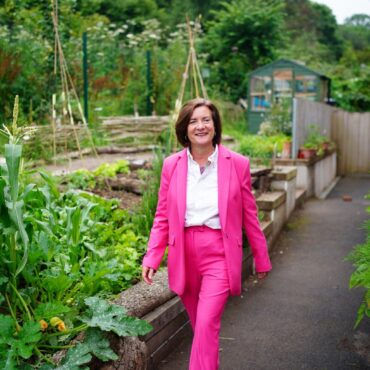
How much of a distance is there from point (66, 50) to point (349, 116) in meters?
8.34

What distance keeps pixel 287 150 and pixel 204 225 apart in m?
7.60

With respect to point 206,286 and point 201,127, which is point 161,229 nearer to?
point 206,286

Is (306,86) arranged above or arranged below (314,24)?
below

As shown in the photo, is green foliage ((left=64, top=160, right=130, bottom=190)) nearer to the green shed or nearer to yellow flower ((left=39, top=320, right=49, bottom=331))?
yellow flower ((left=39, top=320, right=49, bottom=331))

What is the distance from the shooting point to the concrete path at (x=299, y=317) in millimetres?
3994

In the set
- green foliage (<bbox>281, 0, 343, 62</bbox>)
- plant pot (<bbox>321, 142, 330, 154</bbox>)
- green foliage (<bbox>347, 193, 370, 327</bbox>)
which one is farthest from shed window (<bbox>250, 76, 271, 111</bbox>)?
green foliage (<bbox>281, 0, 343, 62</bbox>)

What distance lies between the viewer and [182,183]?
3.24 metres

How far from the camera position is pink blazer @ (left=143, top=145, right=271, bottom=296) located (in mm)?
3154

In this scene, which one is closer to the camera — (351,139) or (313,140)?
(313,140)

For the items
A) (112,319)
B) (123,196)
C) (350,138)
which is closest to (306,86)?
(350,138)

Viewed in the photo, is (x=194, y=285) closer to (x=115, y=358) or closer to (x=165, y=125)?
(x=115, y=358)

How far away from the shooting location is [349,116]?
16016 mm

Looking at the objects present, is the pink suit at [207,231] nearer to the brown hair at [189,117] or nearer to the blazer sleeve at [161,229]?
the blazer sleeve at [161,229]

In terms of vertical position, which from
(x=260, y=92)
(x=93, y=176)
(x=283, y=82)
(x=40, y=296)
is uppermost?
(x=283, y=82)
